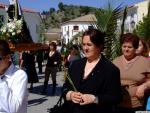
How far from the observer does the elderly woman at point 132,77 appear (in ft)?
17.2

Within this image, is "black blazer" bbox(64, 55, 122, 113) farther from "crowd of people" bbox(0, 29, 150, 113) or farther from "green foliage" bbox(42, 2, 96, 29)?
"green foliage" bbox(42, 2, 96, 29)

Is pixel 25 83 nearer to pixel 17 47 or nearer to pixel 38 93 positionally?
pixel 17 47

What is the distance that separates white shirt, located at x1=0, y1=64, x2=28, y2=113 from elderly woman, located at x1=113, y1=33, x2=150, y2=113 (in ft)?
4.65

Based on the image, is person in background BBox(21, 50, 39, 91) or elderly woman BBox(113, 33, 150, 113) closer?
elderly woman BBox(113, 33, 150, 113)

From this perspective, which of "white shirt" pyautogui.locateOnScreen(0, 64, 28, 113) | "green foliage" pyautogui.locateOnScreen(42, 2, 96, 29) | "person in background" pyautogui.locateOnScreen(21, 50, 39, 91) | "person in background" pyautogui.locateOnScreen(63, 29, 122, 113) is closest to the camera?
"white shirt" pyautogui.locateOnScreen(0, 64, 28, 113)

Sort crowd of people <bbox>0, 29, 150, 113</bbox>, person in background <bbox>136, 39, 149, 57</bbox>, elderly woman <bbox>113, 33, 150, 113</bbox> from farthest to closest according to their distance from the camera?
person in background <bbox>136, 39, 149, 57</bbox>, elderly woman <bbox>113, 33, 150, 113</bbox>, crowd of people <bbox>0, 29, 150, 113</bbox>

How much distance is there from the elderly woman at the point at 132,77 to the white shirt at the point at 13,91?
1416 mm

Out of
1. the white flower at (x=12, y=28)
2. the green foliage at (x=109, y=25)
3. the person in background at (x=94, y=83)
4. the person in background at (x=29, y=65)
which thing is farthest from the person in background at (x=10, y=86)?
the person in background at (x=29, y=65)


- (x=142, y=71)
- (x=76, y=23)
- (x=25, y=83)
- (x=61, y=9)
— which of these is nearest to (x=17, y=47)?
(x=142, y=71)

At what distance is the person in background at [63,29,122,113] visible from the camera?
452 cm

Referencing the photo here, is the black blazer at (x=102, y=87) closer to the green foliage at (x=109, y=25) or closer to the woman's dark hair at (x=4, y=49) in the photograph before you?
the woman's dark hair at (x=4, y=49)

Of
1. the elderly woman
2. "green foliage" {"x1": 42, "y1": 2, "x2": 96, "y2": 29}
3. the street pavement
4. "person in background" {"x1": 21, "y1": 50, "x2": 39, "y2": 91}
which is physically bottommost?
"green foliage" {"x1": 42, "y1": 2, "x2": 96, "y2": 29}

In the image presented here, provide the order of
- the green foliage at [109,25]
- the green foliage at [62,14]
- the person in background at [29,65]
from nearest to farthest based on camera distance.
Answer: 1. the green foliage at [109,25]
2. the person in background at [29,65]
3. the green foliage at [62,14]

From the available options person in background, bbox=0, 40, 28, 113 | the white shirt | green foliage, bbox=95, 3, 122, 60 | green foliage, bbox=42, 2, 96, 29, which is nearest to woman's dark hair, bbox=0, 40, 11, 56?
person in background, bbox=0, 40, 28, 113
